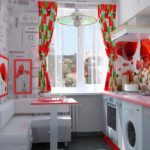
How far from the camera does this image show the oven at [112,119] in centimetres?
320

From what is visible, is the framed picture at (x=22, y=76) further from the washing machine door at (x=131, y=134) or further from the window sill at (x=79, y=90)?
the washing machine door at (x=131, y=134)

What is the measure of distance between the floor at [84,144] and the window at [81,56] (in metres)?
0.99

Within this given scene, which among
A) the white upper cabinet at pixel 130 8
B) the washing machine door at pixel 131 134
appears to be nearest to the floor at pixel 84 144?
the washing machine door at pixel 131 134

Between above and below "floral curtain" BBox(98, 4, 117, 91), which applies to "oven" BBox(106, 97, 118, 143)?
below

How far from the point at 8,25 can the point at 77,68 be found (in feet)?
4.98

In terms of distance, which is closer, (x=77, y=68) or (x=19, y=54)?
(x=19, y=54)

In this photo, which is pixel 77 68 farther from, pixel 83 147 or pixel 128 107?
pixel 128 107

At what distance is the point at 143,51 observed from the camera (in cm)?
356

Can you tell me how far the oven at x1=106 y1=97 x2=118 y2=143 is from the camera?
10.5 feet

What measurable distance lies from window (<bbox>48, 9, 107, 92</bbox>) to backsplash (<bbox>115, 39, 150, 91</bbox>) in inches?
13.8

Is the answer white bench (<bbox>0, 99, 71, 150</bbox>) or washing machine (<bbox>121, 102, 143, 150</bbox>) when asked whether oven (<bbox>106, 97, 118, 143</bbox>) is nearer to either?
washing machine (<bbox>121, 102, 143, 150</bbox>)

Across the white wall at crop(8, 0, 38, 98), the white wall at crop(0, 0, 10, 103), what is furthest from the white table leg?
the white wall at crop(8, 0, 38, 98)

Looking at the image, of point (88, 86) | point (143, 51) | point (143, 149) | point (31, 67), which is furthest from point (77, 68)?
point (143, 149)

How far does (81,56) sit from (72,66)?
0.88 feet
